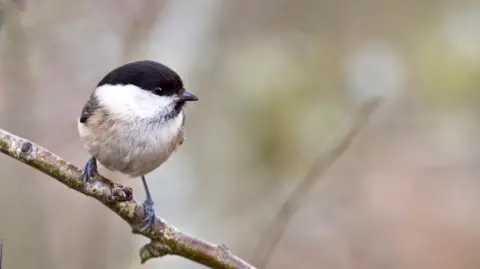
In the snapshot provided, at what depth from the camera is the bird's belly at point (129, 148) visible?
176 cm

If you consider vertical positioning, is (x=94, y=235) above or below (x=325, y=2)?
below

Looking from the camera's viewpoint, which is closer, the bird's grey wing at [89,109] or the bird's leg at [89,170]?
the bird's leg at [89,170]

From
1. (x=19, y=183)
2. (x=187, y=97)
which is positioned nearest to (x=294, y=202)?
(x=187, y=97)

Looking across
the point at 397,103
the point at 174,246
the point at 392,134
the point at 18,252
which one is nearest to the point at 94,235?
the point at 18,252

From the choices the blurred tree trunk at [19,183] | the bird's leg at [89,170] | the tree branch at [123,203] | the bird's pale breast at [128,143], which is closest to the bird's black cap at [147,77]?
the bird's pale breast at [128,143]

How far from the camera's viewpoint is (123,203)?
1498 mm

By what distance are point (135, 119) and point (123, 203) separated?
0.35m

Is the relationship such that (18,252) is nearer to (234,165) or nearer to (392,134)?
(234,165)

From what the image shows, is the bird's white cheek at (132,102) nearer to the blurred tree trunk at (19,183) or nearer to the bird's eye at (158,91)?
the bird's eye at (158,91)

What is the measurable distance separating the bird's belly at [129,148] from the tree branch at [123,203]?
0.84 ft

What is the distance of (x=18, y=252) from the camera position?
243 cm

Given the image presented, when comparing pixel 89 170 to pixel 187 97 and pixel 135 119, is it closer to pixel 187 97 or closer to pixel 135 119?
pixel 135 119

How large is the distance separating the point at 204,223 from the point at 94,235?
63 centimetres

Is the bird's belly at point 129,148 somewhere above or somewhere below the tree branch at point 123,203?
above
